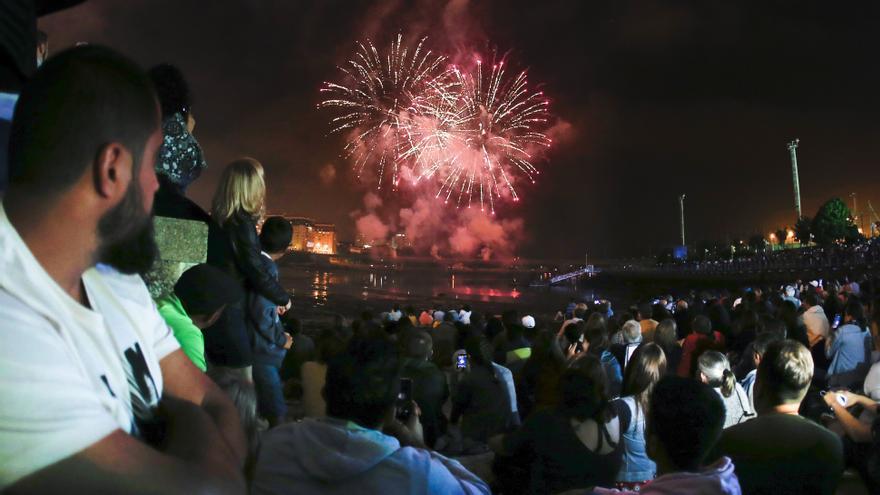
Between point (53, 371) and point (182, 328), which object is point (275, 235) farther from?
point (53, 371)

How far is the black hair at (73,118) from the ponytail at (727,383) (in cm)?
544

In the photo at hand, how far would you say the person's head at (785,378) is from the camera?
4312mm

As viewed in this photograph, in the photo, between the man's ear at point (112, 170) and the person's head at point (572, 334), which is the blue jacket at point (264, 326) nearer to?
the man's ear at point (112, 170)

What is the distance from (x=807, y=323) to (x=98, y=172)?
9.89m

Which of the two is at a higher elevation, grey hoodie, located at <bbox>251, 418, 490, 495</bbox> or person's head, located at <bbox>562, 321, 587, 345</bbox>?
person's head, located at <bbox>562, 321, 587, 345</bbox>

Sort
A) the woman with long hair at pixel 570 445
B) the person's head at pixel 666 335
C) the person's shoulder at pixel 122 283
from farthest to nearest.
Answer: the person's head at pixel 666 335
the woman with long hair at pixel 570 445
the person's shoulder at pixel 122 283

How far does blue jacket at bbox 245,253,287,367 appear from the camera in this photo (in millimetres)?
4770

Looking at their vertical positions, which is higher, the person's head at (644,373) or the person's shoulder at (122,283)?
the person's shoulder at (122,283)

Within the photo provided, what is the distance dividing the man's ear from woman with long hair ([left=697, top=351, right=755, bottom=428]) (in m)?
5.37

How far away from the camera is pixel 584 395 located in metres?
4.38

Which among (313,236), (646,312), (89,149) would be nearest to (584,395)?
(89,149)

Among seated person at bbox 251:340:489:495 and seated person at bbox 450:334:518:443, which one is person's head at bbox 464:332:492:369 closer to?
seated person at bbox 450:334:518:443

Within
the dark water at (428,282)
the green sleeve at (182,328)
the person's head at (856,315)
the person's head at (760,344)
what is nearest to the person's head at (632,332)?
the person's head at (760,344)

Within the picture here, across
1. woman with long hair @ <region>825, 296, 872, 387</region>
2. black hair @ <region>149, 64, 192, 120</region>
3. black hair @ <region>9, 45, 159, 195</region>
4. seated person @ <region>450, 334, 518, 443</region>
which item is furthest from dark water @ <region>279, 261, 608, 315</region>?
black hair @ <region>9, 45, 159, 195</region>
